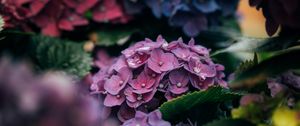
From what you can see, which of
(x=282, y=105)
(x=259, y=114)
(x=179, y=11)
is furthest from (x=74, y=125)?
(x=179, y=11)

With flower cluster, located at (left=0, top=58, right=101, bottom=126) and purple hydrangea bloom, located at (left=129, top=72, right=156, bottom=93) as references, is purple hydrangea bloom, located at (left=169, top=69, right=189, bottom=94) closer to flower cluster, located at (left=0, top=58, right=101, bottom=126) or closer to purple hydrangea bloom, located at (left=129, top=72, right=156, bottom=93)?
purple hydrangea bloom, located at (left=129, top=72, right=156, bottom=93)

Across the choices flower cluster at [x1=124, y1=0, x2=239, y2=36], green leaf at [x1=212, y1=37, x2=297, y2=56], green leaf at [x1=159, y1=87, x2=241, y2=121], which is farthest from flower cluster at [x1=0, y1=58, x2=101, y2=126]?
flower cluster at [x1=124, y1=0, x2=239, y2=36]

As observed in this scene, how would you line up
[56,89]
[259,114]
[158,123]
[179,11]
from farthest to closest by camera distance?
[179,11]
[158,123]
[259,114]
[56,89]

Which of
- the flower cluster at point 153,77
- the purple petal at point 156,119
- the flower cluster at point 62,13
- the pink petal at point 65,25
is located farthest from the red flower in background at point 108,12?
the purple petal at point 156,119

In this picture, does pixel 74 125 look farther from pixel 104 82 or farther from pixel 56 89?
pixel 104 82

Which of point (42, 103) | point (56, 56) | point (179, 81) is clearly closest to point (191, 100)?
point (179, 81)

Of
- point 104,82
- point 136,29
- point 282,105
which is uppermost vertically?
point 282,105

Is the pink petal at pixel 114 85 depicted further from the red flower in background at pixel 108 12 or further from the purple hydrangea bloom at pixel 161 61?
the red flower in background at pixel 108 12
